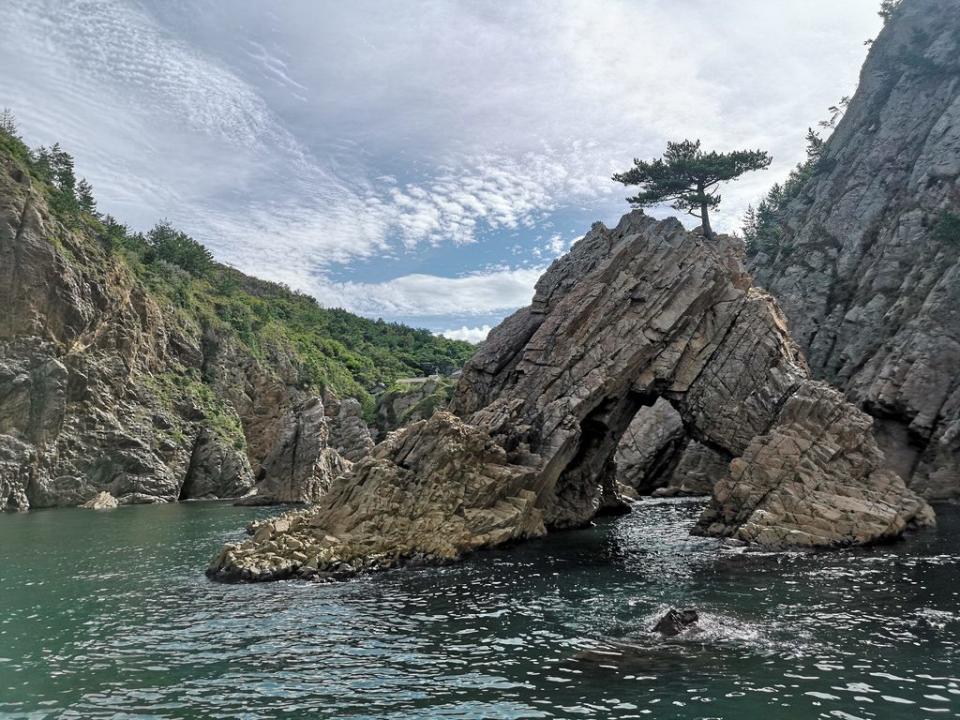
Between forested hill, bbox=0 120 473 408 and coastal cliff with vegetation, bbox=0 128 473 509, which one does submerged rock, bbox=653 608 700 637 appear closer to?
coastal cliff with vegetation, bbox=0 128 473 509

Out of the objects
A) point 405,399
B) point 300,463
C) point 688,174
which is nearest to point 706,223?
point 688,174

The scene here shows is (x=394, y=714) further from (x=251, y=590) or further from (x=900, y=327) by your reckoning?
(x=900, y=327)

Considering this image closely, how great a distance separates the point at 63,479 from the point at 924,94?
356 feet

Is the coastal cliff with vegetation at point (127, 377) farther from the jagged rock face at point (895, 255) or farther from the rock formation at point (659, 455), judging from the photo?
the jagged rock face at point (895, 255)

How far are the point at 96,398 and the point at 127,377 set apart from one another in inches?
215

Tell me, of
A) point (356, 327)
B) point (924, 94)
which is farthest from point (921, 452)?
point (356, 327)

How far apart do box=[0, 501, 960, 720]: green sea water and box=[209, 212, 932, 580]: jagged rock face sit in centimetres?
320

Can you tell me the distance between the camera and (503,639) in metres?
19.4

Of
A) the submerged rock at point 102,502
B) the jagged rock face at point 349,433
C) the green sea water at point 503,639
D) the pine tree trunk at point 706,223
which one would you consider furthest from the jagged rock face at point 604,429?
the jagged rock face at point 349,433

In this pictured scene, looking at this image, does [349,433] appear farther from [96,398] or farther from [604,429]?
[604,429]

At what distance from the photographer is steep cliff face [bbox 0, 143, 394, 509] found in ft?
206

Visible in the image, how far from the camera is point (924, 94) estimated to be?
80875 mm

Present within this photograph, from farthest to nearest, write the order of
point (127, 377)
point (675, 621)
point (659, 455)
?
1. point (127, 377)
2. point (659, 455)
3. point (675, 621)

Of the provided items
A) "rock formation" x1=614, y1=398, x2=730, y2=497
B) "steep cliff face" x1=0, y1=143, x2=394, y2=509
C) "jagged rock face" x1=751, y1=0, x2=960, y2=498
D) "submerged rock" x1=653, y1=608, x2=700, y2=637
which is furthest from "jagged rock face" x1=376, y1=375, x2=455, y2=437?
"submerged rock" x1=653, y1=608, x2=700, y2=637
